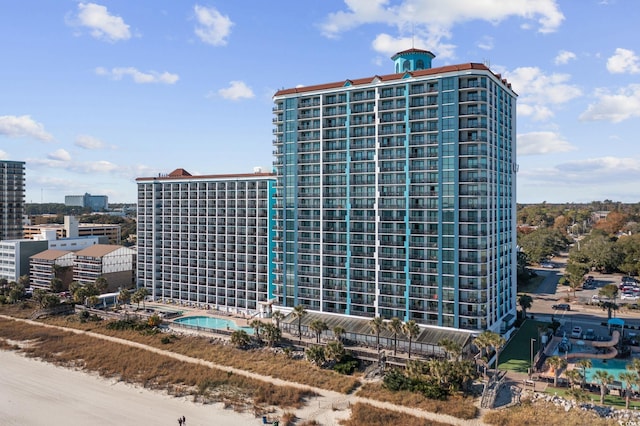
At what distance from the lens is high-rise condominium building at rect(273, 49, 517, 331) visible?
70000 mm

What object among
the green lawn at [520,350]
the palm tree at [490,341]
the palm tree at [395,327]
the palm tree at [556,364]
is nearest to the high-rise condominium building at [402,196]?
the green lawn at [520,350]

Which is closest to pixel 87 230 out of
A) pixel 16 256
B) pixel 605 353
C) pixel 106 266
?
pixel 16 256

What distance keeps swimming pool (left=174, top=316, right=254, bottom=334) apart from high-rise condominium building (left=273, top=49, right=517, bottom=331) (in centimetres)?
1088

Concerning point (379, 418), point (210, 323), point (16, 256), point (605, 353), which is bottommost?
point (379, 418)

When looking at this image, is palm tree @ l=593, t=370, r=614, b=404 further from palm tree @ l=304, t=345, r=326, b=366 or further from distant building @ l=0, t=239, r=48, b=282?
distant building @ l=0, t=239, r=48, b=282

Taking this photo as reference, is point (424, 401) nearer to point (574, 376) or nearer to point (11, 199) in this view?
point (574, 376)

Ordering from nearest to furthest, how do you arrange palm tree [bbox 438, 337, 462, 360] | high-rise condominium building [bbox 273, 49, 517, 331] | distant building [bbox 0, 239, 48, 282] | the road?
palm tree [bbox 438, 337, 462, 360] → high-rise condominium building [bbox 273, 49, 517, 331] → the road → distant building [bbox 0, 239, 48, 282]

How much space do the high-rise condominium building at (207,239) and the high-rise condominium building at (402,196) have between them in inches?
321

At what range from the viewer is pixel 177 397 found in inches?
2297

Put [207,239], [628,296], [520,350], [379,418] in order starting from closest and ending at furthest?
[379,418] → [520,350] → [207,239] → [628,296]

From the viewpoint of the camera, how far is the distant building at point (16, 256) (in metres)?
128

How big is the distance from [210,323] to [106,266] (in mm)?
43752

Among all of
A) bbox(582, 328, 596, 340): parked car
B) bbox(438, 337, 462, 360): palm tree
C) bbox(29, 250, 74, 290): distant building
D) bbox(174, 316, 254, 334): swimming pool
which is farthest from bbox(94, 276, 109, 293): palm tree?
bbox(582, 328, 596, 340): parked car

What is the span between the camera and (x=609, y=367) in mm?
64062
